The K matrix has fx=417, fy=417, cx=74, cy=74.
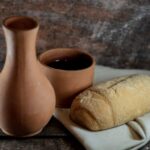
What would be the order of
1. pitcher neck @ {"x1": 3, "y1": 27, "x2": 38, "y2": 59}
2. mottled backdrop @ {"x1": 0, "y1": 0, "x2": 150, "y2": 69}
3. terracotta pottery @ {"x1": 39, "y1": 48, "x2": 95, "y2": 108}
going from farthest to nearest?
mottled backdrop @ {"x1": 0, "y1": 0, "x2": 150, "y2": 69} → terracotta pottery @ {"x1": 39, "y1": 48, "x2": 95, "y2": 108} → pitcher neck @ {"x1": 3, "y1": 27, "x2": 38, "y2": 59}

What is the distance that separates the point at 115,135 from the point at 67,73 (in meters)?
0.15

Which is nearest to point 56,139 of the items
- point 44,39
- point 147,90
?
point 147,90

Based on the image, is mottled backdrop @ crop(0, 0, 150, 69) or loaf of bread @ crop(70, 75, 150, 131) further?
mottled backdrop @ crop(0, 0, 150, 69)

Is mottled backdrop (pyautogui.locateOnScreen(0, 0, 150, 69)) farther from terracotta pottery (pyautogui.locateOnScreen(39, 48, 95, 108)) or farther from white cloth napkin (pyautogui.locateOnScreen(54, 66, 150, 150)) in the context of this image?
white cloth napkin (pyautogui.locateOnScreen(54, 66, 150, 150))

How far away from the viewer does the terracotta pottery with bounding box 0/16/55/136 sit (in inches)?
26.7

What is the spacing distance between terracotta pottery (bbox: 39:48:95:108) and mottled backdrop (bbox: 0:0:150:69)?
0.42ft

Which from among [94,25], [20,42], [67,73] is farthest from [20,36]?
[94,25]

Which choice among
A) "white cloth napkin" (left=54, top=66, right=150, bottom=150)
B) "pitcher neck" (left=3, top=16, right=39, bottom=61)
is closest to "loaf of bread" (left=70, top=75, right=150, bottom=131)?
"white cloth napkin" (left=54, top=66, right=150, bottom=150)

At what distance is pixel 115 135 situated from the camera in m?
0.75

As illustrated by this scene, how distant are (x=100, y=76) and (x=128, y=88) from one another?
150 mm

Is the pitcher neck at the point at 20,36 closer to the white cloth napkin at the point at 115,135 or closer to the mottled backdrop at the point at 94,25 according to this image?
the white cloth napkin at the point at 115,135

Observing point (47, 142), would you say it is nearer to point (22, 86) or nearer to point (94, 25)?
point (22, 86)

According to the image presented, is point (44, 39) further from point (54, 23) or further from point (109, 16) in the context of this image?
point (109, 16)

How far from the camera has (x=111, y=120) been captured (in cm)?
76
